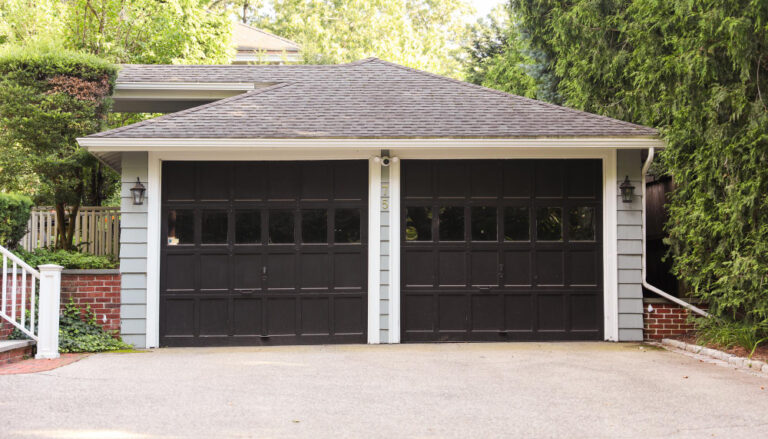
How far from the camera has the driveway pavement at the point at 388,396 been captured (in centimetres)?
516

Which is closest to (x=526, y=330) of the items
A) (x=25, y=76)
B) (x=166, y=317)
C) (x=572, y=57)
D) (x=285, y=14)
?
(x=166, y=317)

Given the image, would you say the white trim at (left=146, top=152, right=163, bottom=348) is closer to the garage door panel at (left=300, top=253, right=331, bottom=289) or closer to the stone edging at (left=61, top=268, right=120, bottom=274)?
the stone edging at (left=61, top=268, right=120, bottom=274)

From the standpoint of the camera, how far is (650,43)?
31.9 ft

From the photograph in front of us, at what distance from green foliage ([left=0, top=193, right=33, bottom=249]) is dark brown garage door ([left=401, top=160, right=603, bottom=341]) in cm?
513

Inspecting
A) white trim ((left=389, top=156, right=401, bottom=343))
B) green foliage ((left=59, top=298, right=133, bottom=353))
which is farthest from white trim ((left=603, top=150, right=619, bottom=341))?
green foliage ((left=59, top=298, right=133, bottom=353))

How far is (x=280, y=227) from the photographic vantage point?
986 centimetres

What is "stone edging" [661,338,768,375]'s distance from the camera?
767 cm

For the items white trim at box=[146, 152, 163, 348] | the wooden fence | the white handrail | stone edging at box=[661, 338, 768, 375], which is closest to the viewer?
stone edging at box=[661, 338, 768, 375]

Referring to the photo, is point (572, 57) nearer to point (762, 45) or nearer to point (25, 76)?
point (762, 45)

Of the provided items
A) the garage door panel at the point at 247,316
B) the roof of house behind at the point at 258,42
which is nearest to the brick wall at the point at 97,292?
the garage door panel at the point at 247,316

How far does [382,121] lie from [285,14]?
26119 millimetres

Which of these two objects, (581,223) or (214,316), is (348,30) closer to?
(581,223)

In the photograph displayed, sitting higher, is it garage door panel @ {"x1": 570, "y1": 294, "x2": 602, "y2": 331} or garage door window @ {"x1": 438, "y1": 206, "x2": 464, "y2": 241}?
garage door window @ {"x1": 438, "y1": 206, "x2": 464, "y2": 241}

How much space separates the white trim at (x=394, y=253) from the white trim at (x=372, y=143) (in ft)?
1.81
